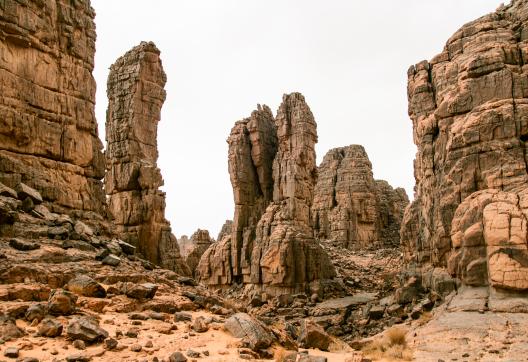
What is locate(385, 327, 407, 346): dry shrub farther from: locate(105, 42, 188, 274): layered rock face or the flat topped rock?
locate(105, 42, 188, 274): layered rock face

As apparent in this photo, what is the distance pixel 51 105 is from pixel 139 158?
15.4 meters

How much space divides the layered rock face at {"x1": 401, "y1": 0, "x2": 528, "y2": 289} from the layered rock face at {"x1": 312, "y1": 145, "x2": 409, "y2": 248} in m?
28.5

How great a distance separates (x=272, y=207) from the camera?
43.7 metres

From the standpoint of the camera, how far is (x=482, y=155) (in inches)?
900

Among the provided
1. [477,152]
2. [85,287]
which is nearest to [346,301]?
[477,152]

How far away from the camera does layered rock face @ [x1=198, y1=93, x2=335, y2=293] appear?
3966cm

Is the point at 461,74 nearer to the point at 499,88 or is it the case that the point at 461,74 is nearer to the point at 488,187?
the point at 499,88

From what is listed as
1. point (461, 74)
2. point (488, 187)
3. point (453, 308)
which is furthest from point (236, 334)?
point (461, 74)

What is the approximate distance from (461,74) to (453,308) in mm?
11853

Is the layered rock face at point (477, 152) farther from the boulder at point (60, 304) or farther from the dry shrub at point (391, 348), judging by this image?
the boulder at point (60, 304)

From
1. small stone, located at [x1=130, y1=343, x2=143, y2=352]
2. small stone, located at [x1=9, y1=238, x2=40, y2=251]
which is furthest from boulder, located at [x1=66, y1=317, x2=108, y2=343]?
small stone, located at [x1=9, y1=238, x2=40, y2=251]

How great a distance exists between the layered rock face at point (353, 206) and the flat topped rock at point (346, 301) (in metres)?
19.2

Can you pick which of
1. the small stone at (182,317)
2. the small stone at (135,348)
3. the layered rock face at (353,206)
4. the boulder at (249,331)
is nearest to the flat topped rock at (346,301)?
the layered rock face at (353,206)

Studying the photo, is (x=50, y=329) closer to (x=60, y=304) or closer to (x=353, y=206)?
(x=60, y=304)
